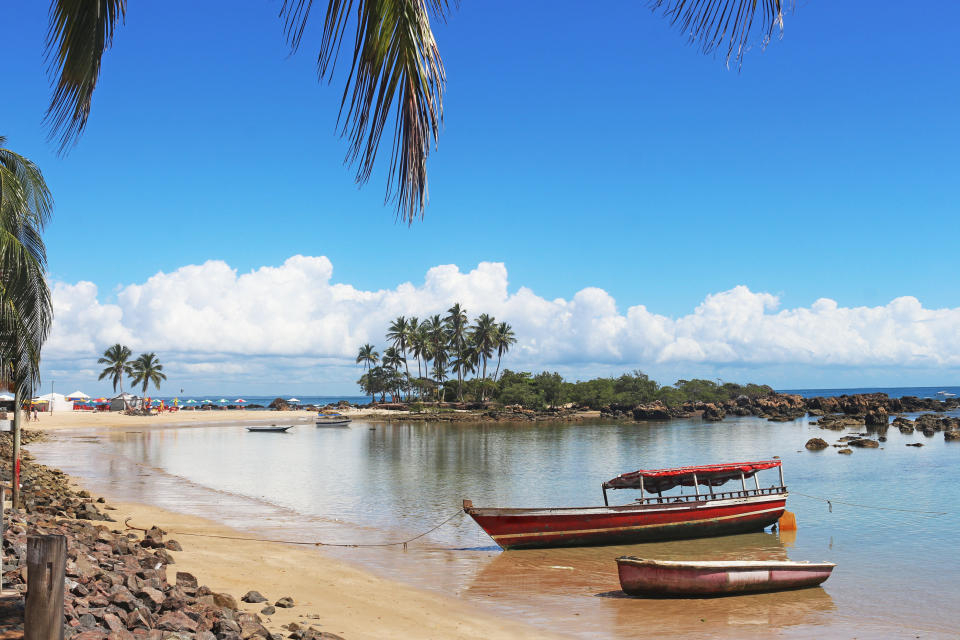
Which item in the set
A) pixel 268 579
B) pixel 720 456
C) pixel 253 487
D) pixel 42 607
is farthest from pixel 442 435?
pixel 42 607

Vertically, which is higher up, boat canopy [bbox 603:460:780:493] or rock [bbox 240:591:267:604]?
boat canopy [bbox 603:460:780:493]

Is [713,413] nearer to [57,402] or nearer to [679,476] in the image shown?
[679,476]

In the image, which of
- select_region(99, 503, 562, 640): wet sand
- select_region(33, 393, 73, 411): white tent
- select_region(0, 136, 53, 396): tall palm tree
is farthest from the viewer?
select_region(33, 393, 73, 411): white tent

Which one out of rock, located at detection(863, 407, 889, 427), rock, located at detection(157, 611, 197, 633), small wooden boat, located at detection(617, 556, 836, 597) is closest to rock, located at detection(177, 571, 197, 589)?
rock, located at detection(157, 611, 197, 633)

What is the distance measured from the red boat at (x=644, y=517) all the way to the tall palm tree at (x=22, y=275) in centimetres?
1098

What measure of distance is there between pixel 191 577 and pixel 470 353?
9976 centimetres

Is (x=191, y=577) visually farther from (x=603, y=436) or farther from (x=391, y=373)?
(x=391, y=373)

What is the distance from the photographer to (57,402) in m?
99.6

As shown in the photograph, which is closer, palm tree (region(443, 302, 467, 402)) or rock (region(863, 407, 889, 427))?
rock (region(863, 407, 889, 427))

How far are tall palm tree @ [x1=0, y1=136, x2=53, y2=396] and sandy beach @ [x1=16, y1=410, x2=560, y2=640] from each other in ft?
17.5

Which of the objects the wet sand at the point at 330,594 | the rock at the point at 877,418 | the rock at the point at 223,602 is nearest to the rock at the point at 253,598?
the wet sand at the point at 330,594

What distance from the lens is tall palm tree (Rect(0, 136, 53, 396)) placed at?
33.7 ft

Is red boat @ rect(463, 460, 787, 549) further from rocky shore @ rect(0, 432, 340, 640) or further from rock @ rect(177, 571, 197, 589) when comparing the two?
rock @ rect(177, 571, 197, 589)

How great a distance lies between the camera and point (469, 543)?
2083 centimetres
